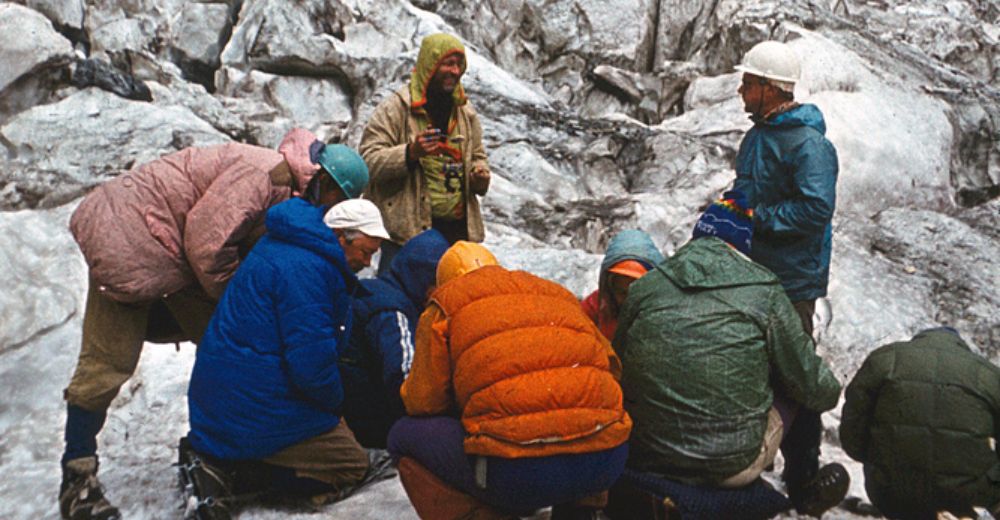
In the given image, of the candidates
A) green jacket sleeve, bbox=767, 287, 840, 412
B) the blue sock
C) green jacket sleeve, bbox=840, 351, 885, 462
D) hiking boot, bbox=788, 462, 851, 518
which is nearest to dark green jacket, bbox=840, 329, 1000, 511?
green jacket sleeve, bbox=840, 351, 885, 462

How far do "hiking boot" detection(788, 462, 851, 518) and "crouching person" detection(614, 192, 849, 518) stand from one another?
20.2 inches

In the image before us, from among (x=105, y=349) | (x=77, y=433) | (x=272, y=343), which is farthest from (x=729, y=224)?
(x=77, y=433)

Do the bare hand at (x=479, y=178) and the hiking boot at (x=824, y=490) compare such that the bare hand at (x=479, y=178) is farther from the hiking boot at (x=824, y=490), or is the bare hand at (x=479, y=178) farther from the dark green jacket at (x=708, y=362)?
the hiking boot at (x=824, y=490)

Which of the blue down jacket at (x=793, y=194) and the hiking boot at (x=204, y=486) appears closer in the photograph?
the hiking boot at (x=204, y=486)

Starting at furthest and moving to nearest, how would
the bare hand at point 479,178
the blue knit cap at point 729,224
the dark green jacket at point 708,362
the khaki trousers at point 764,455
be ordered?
the bare hand at point 479,178 → the blue knit cap at point 729,224 → the khaki trousers at point 764,455 → the dark green jacket at point 708,362

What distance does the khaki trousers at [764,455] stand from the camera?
3.32 meters

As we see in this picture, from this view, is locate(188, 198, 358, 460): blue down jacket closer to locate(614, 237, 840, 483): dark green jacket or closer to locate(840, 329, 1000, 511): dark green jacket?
locate(614, 237, 840, 483): dark green jacket

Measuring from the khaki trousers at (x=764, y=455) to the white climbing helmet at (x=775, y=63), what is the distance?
6.59ft

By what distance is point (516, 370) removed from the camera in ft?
9.29

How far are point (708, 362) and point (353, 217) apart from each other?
181 centimetres

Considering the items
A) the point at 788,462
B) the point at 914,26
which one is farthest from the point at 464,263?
the point at 914,26

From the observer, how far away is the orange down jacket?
2.81m

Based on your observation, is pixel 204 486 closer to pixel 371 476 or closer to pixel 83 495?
pixel 83 495

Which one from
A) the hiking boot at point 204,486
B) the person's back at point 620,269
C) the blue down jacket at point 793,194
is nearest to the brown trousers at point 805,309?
the blue down jacket at point 793,194
